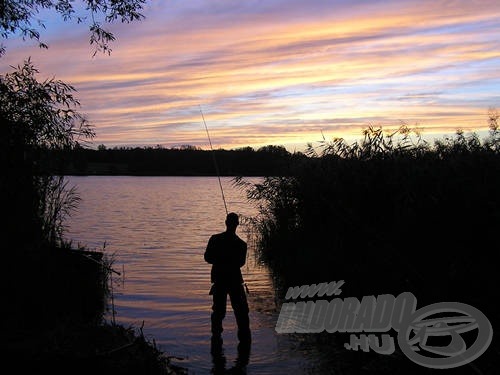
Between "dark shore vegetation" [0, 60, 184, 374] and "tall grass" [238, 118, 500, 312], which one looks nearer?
"dark shore vegetation" [0, 60, 184, 374]

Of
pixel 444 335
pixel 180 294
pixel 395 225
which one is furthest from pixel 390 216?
pixel 180 294

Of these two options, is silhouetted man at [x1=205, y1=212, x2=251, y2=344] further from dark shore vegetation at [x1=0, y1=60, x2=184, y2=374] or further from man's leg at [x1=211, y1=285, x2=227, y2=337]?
dark shore vegetation at [x1=0, y1=60, x2=184, y2=374]

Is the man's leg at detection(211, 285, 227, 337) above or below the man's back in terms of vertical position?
below

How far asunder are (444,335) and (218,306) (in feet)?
11.0

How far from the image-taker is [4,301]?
28.3 feet

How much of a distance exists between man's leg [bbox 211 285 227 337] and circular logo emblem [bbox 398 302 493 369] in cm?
269

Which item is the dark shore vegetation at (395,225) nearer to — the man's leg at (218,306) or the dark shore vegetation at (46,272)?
the man's leg at (218,306)

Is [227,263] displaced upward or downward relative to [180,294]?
upward

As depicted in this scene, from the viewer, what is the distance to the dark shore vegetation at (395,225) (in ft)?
29.8

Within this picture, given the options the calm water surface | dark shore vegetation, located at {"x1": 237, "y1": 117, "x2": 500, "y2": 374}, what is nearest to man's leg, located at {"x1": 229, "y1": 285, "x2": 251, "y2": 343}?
the calm water surface

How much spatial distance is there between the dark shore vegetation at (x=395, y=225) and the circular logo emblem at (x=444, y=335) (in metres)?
0.14

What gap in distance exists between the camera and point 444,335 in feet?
26.4

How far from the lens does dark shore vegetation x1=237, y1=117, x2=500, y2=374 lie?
9.09 meters

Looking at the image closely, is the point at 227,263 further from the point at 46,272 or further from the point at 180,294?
the point at 180,294
